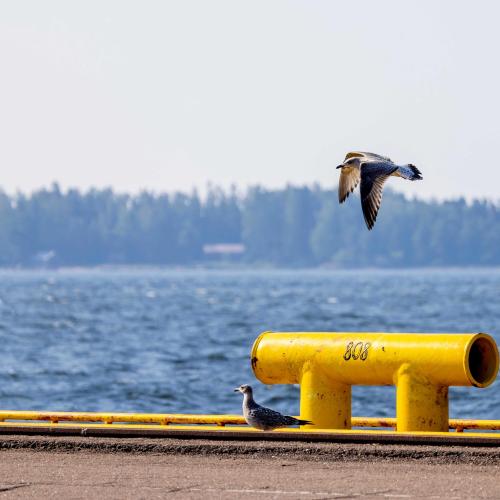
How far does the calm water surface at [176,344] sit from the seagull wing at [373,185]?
20.6 metres

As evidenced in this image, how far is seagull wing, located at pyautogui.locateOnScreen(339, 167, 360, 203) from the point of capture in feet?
45.4

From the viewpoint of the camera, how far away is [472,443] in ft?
38.1

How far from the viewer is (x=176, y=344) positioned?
6016cm

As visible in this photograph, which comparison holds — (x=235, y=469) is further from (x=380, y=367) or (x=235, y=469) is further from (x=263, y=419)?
(x=380, y=367)

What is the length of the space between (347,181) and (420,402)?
2387mm

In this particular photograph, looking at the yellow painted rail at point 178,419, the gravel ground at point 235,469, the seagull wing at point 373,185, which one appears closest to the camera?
the gravel ground at point 235,469

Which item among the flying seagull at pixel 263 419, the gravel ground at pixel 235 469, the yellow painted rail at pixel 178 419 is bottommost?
the gravel ground at pixel 235 469

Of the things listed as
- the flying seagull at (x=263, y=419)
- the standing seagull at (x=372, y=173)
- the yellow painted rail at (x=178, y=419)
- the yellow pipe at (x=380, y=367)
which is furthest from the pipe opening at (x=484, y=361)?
the flying seagull at (x=263, y=419)

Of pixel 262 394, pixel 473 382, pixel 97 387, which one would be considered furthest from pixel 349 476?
pixel 97 387

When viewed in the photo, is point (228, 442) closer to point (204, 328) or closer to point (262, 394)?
point (262, 394)

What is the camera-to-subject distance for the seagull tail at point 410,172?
1212 centimetres

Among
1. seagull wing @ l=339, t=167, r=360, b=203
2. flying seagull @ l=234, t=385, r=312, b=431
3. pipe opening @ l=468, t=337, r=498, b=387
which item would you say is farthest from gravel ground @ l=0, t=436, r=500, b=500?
seagull wing @ l=339, t=167, r=360, b=203

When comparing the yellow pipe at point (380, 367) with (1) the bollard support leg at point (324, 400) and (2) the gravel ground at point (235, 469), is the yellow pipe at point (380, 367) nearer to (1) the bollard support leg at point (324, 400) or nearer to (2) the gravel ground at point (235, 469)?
(1) the bollard support leg at point (324, 400)

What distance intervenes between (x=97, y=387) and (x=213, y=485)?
100ft
